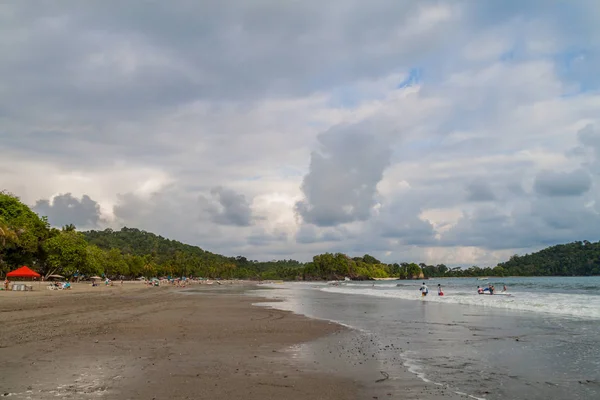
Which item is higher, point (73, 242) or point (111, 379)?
point (73, 242)

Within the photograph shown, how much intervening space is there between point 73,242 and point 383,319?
7117cm

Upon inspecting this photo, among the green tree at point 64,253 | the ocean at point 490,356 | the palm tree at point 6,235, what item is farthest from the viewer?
the green tree at point 64,253

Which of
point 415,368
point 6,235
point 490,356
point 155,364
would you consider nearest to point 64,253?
point 6,235

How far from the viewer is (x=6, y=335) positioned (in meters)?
14.9

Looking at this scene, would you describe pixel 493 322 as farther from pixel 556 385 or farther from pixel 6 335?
pixel 6 335

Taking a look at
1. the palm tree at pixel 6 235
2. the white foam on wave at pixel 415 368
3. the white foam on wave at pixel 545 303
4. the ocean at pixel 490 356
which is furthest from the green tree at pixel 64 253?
the white foam on wave at pixel 415 368

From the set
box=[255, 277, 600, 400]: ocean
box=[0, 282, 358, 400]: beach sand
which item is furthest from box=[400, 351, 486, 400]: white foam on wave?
box=[0, 282, 358, 400]: beach sand

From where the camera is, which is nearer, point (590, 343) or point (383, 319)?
point (590, 343)

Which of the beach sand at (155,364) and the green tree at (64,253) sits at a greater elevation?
the green tree at (64,253)

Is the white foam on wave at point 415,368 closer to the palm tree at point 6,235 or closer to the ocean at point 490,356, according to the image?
the ocean at point 490,356

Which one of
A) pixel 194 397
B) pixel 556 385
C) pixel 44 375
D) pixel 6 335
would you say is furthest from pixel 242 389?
pixel 6 335

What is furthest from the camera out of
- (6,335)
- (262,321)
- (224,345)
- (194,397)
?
(262,321)

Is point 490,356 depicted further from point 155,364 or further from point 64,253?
point 64,253

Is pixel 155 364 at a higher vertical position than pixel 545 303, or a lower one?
higher
